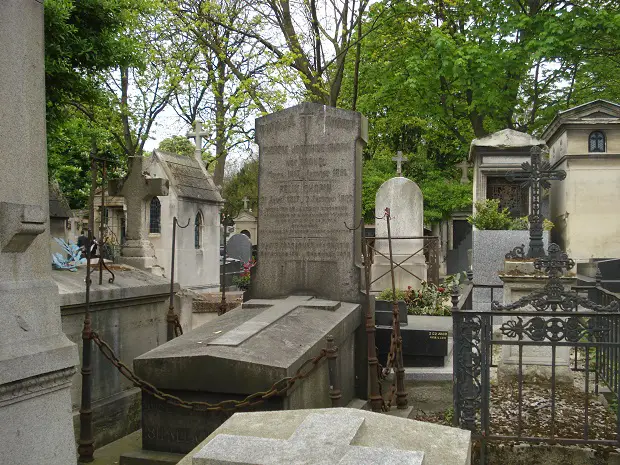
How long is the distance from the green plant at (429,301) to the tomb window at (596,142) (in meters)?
6.30

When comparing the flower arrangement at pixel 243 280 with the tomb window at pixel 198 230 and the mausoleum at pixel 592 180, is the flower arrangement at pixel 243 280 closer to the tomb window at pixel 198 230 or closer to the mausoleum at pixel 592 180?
the tomb window at pixel 198 230

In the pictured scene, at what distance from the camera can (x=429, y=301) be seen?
13.1 metres

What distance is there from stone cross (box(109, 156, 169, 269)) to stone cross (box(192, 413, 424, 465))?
6102 mm

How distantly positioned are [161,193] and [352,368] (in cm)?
362

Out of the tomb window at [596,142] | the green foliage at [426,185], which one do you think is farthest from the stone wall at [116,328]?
the green foliage at [426,185]

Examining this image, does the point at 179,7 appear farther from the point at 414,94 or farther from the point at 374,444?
the point at 374,444

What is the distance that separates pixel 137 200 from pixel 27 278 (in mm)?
5286

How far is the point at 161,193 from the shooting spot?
8.34m

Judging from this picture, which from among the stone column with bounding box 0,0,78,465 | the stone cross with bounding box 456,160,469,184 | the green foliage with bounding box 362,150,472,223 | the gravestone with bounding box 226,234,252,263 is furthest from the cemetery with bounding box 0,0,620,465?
the stone cross with bounding box 456,160,469,184

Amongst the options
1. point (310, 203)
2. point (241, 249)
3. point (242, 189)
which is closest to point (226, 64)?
point (241, 249)

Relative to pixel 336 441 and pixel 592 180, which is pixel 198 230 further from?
pixel 336 441

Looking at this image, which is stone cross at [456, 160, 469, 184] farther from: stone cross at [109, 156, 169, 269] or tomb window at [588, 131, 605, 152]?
stone cross at [109, 156, 169, 269]

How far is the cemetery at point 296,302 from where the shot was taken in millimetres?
2949

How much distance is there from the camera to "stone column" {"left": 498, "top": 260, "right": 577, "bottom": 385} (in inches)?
283
